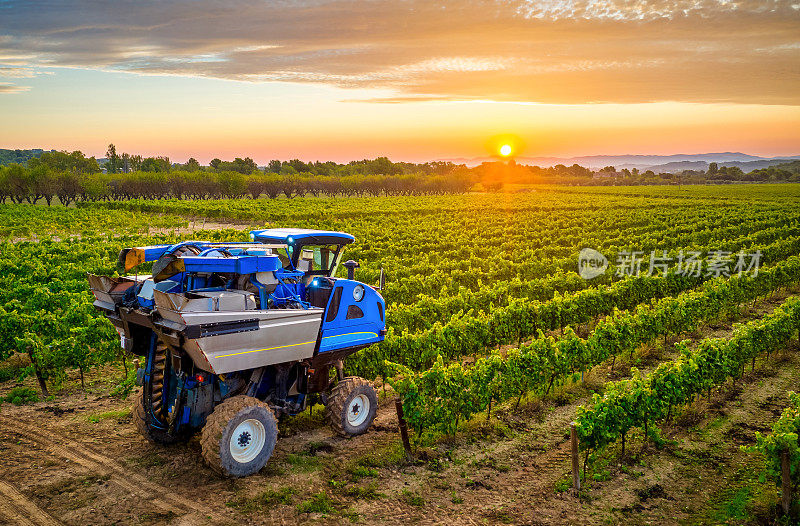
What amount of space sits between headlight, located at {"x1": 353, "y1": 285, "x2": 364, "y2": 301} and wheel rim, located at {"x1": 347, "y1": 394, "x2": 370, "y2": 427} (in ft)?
6.22

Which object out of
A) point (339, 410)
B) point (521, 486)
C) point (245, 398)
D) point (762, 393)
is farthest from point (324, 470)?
point (762, 393)

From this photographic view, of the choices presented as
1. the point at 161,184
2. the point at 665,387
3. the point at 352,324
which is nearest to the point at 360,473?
the point at 352,324

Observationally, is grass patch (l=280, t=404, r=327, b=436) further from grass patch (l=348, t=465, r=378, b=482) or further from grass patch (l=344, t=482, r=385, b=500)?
grass patch (l=344, t=482, r=385, b=500)

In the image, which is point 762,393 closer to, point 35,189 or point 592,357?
point 592,357

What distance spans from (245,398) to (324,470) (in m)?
1.89

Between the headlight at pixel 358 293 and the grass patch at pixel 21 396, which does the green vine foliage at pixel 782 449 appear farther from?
the grass patch at pixel 21 396

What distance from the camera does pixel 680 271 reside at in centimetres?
2520

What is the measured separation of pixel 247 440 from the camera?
9031mm

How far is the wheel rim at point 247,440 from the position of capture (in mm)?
8854

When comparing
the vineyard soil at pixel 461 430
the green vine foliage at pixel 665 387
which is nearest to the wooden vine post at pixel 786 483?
the vineyard soil at pixel 461 430

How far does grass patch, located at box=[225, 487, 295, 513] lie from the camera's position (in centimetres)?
833

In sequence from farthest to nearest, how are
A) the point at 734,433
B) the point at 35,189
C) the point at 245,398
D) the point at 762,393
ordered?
the point at 35,189
the point at 762,393
the point at 734,433
the point at 245,398

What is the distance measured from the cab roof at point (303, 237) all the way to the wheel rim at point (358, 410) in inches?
120

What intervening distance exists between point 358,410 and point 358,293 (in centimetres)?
229
